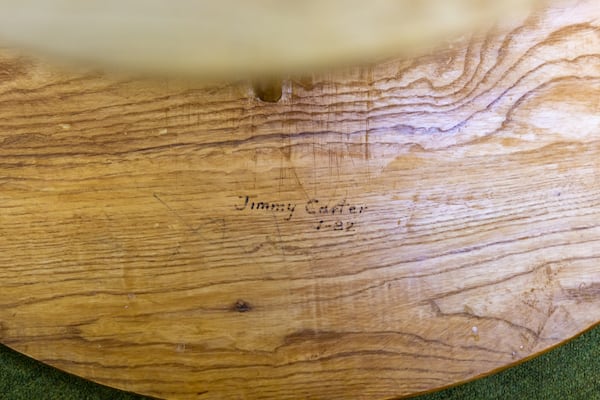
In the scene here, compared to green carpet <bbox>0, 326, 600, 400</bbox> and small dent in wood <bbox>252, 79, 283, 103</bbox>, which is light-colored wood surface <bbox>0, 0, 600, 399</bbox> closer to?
small dent in wood <bbox>252, 79, 283, 103</bbox>

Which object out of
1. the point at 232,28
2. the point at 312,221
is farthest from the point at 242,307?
the point at 232,28

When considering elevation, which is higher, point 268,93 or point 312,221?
point 268,93

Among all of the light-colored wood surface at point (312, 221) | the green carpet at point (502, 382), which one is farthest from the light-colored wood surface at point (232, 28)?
the green carpet at point (502, 382)

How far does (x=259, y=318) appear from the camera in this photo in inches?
20.9

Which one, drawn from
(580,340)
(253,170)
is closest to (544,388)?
(580,340)

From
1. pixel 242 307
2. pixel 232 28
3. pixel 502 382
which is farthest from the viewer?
pixel 502 382

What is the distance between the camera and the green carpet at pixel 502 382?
29.1 inches

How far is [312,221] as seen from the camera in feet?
1.81

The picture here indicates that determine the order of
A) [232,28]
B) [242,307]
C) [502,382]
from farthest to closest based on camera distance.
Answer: [502,382], [242,307], [232,28]

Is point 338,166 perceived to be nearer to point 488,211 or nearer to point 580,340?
point 488,211

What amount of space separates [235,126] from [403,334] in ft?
0.72

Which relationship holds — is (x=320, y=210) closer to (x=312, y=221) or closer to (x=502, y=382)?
(x=312, y=221)

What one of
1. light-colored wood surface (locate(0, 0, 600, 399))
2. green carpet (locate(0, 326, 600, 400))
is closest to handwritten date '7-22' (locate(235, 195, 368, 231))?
light-colored wood surface (locate(0, 0, 600, 399))

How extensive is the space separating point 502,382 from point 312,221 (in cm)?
34
